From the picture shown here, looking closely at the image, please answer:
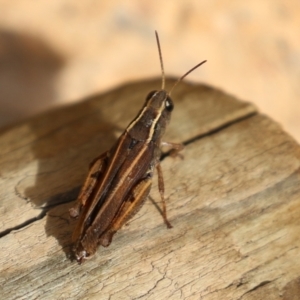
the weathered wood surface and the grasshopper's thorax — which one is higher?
the grasshopper's thorax

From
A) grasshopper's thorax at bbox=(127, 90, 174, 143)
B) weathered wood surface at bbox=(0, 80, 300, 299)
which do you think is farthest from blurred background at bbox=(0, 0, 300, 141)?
grasshopper's thorax at bbox=(127, 90, 174, 143)

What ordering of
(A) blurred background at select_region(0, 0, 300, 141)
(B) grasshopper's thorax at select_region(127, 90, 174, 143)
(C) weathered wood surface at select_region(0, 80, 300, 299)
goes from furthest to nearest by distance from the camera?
(A) blurred background at select_region(0, 0, 300, 141) → (B) grasshopper's thorax at select_region(127, 90, 174, 143) → (C) weathered wood surface at select_region(0, 80, 300, 299)

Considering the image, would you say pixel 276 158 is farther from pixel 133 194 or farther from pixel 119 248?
pixel 119 248

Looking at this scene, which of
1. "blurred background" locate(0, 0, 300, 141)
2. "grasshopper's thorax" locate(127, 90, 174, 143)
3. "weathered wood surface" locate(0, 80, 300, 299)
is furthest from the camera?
"blurred background" locate(0, 0, 300, 141)

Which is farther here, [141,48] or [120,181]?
[141,48]

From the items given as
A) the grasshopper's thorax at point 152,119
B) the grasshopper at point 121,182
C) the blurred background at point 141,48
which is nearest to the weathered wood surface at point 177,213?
the grasshopper at point 121,182

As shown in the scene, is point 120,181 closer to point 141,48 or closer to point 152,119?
point 152,119

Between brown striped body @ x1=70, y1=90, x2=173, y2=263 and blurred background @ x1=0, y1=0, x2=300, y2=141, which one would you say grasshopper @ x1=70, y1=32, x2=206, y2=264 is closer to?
brown striped body @ x1=70, y1=90, x2=173, y2=263

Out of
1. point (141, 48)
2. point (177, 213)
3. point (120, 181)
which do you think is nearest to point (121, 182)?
point (120, 181)
